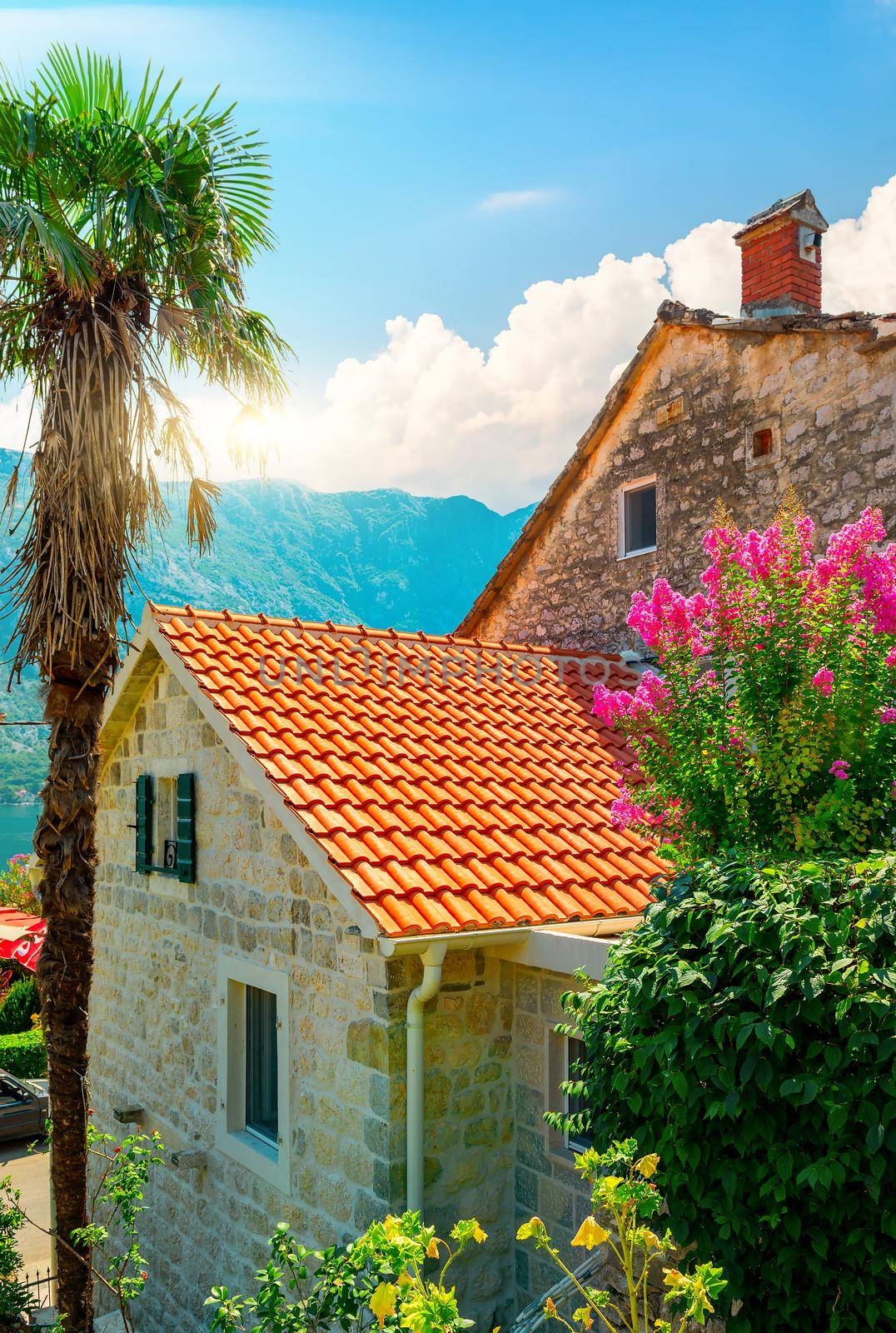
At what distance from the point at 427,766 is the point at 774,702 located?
2.64 meters

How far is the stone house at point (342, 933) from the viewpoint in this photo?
5.11 meters

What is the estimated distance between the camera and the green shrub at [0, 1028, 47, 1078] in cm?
1605

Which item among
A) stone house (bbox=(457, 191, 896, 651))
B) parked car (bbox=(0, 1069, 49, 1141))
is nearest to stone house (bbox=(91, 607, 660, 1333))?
stone house (bbox=(457, 191, 896, 651))

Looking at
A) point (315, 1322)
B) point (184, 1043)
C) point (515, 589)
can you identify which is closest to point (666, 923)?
point (315, 1322)

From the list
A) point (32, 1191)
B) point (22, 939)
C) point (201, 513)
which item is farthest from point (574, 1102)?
point (22, 939)

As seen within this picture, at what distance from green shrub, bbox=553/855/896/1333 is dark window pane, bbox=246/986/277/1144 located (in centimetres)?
356

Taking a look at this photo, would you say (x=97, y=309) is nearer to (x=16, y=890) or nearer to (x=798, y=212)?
(x=798, y=212)

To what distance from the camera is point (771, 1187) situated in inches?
121

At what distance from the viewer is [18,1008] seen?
1778 centimetres

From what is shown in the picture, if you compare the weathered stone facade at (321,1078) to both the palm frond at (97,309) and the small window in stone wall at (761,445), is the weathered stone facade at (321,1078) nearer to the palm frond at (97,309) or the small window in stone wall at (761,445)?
the palm frond at (97,309)

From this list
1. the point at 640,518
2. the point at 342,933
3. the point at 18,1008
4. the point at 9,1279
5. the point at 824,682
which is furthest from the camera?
the point at 18,1008

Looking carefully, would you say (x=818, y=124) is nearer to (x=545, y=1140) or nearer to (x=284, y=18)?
(x=284, y=18)

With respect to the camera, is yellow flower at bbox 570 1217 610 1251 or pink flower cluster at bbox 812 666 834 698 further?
pink flower cluster at bbox 812 666 834 698

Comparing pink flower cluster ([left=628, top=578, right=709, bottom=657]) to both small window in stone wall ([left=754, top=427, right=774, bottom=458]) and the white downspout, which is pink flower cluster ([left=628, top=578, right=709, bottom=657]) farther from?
small window in stone wall ([left=754, top=427, right=774, bottom=458])
